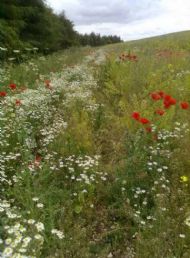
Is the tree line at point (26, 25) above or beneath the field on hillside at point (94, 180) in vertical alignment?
above

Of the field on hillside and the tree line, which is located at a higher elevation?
the tree line

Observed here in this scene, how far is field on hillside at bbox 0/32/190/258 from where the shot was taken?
3252mm

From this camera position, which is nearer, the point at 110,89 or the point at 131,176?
Result: the point at 131,176

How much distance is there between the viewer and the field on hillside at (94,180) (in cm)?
325

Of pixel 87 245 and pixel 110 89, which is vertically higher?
pixel 110 89

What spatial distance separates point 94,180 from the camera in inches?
169

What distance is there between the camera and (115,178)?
14.5ft

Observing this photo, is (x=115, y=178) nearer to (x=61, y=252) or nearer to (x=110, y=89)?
(x=61, y=252)

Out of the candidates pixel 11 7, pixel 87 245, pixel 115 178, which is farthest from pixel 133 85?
pixel 11 7

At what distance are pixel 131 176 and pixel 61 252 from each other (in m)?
1.39

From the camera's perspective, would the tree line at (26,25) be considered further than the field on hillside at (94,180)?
Yes

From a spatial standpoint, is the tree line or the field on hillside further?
the tree line

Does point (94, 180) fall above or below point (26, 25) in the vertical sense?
below

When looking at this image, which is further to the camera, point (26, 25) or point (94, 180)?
point (26, 25)
